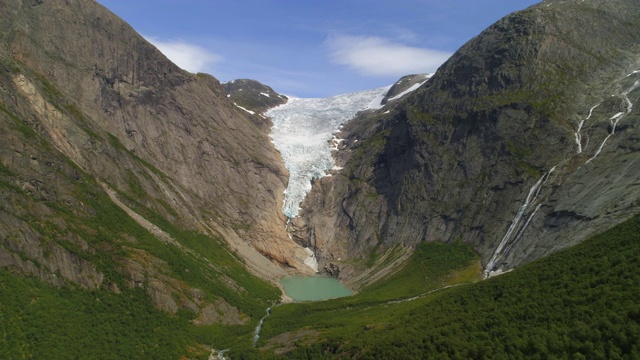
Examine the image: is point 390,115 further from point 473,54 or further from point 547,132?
point 547,132

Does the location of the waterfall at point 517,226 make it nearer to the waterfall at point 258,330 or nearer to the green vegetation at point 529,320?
the green vegetation at point 529,320

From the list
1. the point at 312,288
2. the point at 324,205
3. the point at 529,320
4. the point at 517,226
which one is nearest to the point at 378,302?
the point at 312,288

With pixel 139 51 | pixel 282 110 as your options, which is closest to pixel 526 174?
pixel 139 51

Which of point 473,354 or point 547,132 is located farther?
point 547,132

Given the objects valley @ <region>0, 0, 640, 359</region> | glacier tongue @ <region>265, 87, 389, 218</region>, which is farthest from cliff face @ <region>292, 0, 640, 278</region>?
glacier tongue @ <region>265, 87, 389, 218</region>

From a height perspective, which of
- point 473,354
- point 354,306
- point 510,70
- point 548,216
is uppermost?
point 510,70

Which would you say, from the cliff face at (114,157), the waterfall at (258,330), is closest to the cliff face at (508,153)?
the cliff face at (114,157)
